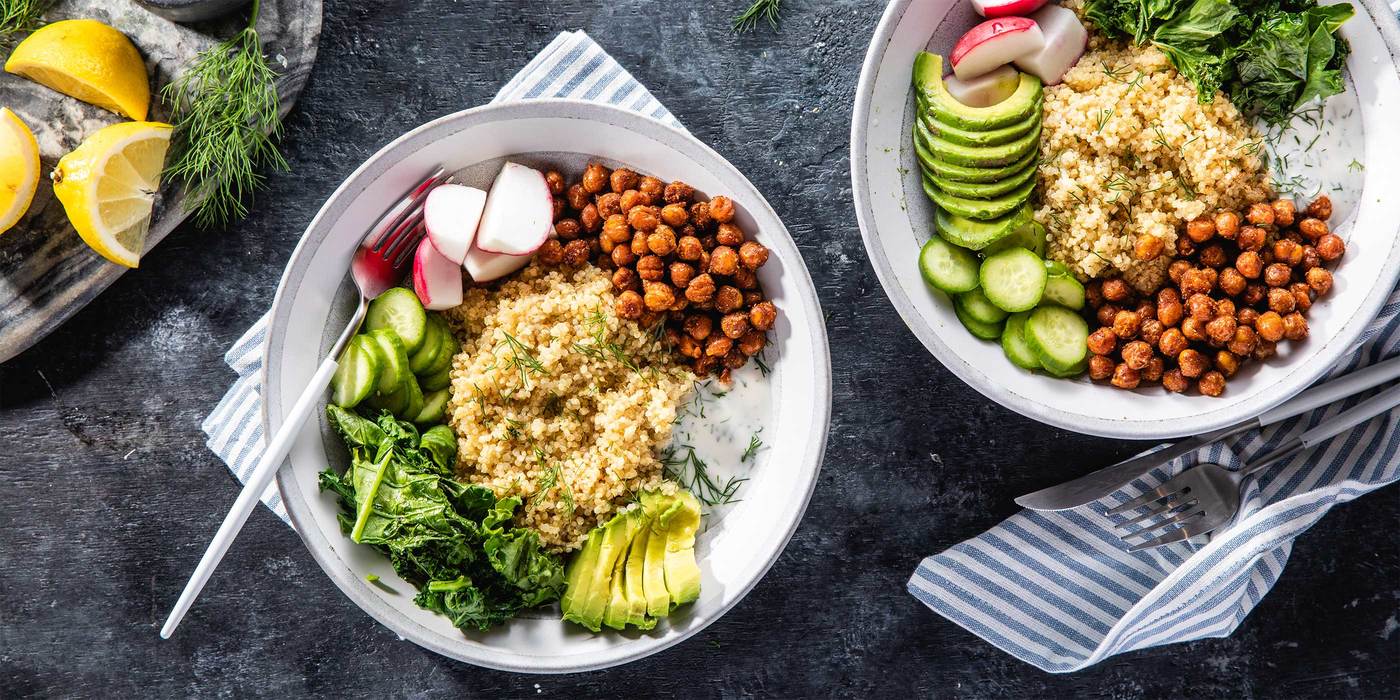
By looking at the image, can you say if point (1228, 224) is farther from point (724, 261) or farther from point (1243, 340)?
point (724, 261)

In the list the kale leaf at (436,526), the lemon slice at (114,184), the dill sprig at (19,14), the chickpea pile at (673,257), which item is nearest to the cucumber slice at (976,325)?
the chickpea pile at (673,257)

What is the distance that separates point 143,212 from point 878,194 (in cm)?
212

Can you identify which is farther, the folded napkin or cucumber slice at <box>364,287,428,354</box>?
the folded napkin

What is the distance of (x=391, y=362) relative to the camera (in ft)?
7.45

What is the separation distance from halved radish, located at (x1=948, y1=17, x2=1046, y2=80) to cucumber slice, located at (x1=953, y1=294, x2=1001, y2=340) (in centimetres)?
61

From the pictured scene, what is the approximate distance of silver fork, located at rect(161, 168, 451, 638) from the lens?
2227mm

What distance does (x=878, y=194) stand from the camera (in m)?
2.42

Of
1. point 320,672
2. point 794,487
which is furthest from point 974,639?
point 320,672

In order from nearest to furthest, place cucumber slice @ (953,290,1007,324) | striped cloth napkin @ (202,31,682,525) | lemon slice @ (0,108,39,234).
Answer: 1. cucumber slice @ (953,290,1007,324)
2. lemon slice @ (0,108,39,234)
3. striped cloth napkin @ (202,31,682,525)

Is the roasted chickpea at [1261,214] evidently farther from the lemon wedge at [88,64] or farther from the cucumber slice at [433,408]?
the lemon wedge at [88,64]

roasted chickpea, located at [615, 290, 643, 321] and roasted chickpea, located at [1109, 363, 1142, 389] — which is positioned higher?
roasted chickpea, located at [615, 290, 643, 321]

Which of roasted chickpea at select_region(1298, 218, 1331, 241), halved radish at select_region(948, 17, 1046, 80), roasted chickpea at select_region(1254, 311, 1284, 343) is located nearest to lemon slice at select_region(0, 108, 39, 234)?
halved radish at select_region(948, 17, 1046, 80)

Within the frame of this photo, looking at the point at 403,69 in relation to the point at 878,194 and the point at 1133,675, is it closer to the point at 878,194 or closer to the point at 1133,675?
the point at 878,194

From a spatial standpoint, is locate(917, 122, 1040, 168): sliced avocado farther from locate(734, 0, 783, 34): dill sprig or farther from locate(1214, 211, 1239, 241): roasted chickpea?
locate(734, 0, 783, 34): dill sprig
